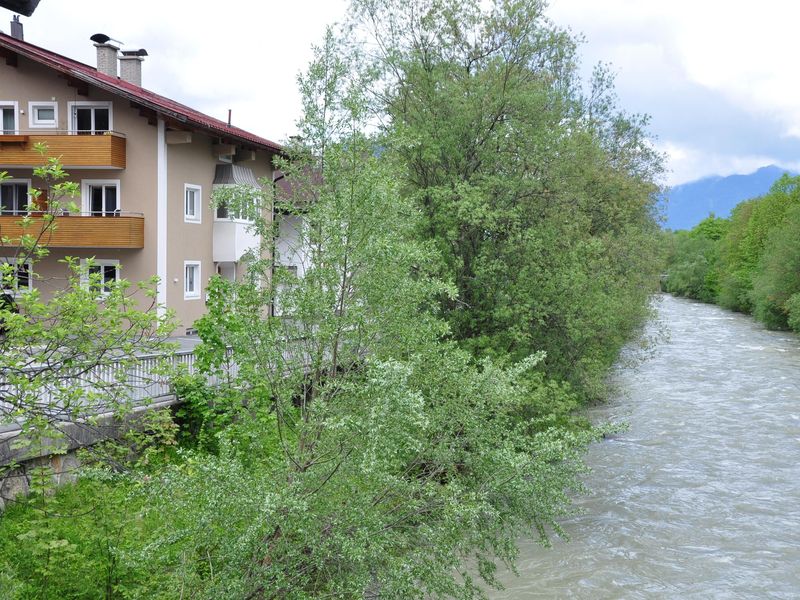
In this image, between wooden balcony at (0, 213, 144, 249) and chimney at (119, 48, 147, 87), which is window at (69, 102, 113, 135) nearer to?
wooden balcony at (0, 213, 144, 249)

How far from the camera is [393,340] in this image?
930 centimetres

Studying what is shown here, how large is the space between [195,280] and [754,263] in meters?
54.7

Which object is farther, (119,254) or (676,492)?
(119,254)

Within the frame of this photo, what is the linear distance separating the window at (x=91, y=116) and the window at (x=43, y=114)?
23.4 inches

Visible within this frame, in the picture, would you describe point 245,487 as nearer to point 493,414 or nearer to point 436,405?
point 436,405

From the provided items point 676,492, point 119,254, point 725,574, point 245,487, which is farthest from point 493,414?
point 119,254

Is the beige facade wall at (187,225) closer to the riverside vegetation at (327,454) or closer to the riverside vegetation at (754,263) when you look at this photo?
the riverside vegetation at (327,454)

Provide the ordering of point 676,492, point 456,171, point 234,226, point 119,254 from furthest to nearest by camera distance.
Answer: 1. point 234,226
2. point 119,254
3. point 456,171
4. point 676,492

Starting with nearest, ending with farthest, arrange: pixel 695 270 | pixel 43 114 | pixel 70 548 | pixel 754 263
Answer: pixel 70 548, pixel 43 114, pixel 754 263, pixel 695 270

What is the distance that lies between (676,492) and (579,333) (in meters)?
3.94

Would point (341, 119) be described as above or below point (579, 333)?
above

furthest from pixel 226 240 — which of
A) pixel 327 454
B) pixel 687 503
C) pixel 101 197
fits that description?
pixel 327 454

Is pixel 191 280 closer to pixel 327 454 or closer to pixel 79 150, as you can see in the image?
pixel 79 150

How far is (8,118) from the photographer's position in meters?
25.0
